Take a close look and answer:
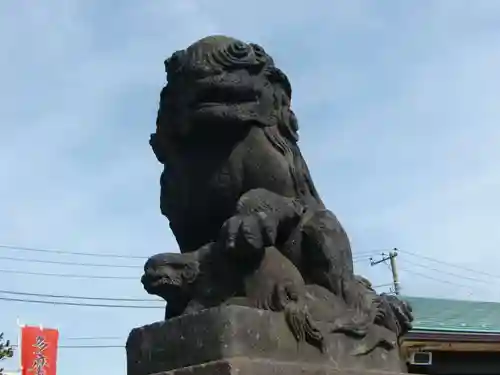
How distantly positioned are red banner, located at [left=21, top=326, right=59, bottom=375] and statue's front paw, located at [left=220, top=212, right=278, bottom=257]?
12.9 meters

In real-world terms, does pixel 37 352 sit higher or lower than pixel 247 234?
higher

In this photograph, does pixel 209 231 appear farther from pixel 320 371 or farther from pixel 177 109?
pixel 320 371

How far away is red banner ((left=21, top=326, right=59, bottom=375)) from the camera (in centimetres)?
1538

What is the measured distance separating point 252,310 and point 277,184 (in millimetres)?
610

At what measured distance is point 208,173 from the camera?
3611 mm

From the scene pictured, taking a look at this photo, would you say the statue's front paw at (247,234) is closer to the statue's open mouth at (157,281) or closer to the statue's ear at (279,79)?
the statue's open mouth at (157,281)

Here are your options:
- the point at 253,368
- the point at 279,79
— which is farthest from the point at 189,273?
the point at 279,79

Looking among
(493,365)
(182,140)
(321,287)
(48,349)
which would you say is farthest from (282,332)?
(48,349)

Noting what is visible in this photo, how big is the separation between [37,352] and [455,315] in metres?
7.29

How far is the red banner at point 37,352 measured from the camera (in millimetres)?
15375

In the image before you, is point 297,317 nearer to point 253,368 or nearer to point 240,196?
point 253,368

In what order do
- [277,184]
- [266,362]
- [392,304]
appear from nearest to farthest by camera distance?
[266,362], [277,184], [392,304]

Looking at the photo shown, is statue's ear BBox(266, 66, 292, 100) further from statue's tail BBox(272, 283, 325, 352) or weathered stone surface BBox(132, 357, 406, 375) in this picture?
weathered stone surface BBox(132, 357, 406, 375)

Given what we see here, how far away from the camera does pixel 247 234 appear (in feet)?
10.6
